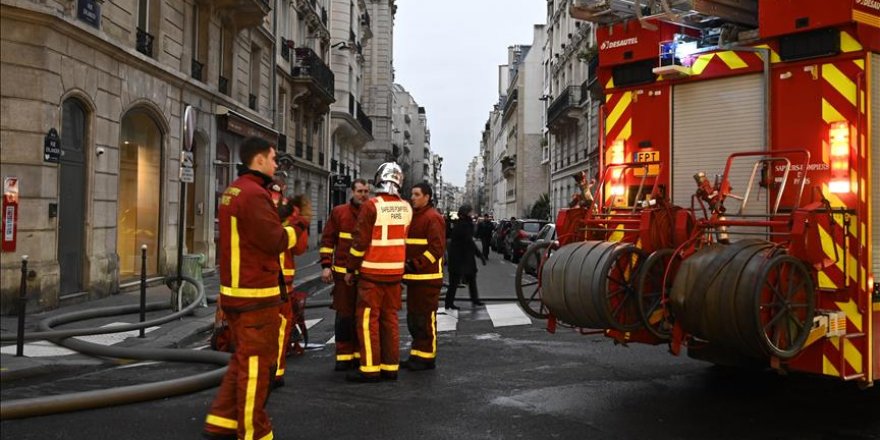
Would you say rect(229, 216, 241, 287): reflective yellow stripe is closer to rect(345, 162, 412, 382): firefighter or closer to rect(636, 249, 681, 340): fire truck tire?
rect(345, 162, 412, 382): firefighter

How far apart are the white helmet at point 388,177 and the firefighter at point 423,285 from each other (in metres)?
0.59

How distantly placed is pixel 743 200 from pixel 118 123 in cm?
1081

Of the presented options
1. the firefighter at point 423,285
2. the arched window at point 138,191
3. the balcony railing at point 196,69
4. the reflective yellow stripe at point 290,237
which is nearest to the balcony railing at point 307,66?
the balcony railing at point 196,69

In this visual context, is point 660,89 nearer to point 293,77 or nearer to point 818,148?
point 818,148

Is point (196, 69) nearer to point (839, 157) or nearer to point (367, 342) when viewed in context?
point (367, 342)

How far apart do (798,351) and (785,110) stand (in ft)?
5.47

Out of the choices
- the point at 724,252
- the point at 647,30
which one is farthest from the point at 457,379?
the point at 647,30

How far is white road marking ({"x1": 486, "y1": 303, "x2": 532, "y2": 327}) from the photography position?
9.55 meters

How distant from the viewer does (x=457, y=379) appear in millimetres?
6211

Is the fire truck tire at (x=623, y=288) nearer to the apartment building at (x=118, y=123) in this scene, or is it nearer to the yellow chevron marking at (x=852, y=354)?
the yellow chevron marking at (x=852, y=354)

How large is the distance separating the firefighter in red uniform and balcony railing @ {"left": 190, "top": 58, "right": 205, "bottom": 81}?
12.9 metres

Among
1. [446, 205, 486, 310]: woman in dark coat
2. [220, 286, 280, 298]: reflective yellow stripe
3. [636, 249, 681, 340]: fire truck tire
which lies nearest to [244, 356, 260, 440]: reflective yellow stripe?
[220, 286, 280, 298]: reflective yellow stripe

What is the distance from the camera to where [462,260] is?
11.2m

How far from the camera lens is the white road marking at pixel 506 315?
31.3 feet
